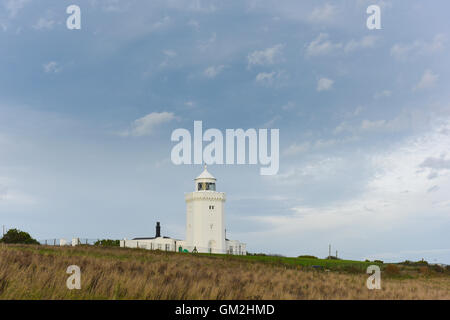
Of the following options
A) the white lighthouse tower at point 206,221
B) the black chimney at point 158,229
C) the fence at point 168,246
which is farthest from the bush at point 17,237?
the white lighthouse tower at point 206,221

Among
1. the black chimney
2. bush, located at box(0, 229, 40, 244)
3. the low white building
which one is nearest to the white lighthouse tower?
the low white building

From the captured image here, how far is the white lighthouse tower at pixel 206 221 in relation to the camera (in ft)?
233

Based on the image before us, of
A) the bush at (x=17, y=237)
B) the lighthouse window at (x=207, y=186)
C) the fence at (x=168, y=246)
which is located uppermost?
the lighthouse window at (x=207, y=186)

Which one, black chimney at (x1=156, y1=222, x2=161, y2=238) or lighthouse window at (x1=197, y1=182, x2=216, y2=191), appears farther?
black chimney at (x1=156, y1=222, x2=161, y2=238)

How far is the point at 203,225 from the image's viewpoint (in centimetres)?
7138

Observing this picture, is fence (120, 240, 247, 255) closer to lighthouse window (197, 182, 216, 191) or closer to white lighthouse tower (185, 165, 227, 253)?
white lighthouse tower (185, 165, 227, 253)

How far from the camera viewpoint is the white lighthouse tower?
2793 inches

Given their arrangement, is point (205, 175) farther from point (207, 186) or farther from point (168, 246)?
point (168, 246)

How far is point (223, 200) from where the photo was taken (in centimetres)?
7331

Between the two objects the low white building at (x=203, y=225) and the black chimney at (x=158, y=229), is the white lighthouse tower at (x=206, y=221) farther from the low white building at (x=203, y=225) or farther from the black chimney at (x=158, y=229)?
the black chimney at (x=158, y=229)
